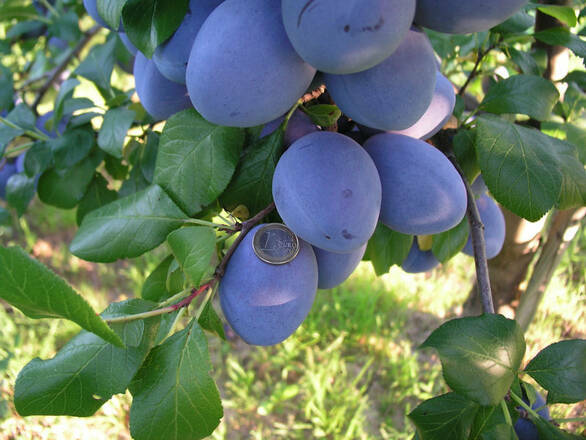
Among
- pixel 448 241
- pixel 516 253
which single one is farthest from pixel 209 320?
pixel 516 253

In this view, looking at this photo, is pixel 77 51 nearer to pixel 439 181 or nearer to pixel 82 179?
pixel 82 179

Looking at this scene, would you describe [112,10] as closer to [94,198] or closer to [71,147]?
[71,147]

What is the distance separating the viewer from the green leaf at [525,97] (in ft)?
2.14

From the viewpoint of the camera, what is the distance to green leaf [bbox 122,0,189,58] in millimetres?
451

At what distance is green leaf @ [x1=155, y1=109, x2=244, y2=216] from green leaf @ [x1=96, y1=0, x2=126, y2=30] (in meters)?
0.13

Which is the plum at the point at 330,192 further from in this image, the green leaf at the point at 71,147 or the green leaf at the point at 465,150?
the green leaf at the point at 71,147

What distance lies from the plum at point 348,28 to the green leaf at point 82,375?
0.35 m

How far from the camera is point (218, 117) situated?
1.39 ft

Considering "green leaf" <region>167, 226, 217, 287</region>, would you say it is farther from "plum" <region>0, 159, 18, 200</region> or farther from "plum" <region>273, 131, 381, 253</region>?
"plum" <region>0, 159, 18, 200</region>

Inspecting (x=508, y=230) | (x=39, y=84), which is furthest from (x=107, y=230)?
(x=39, y=84)

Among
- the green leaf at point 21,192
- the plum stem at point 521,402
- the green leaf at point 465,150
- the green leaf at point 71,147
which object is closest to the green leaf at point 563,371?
the plum stem at point 521,402

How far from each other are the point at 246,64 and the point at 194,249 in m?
0.22

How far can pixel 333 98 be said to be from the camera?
17.0 inches

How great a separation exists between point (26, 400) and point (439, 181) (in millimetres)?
507
